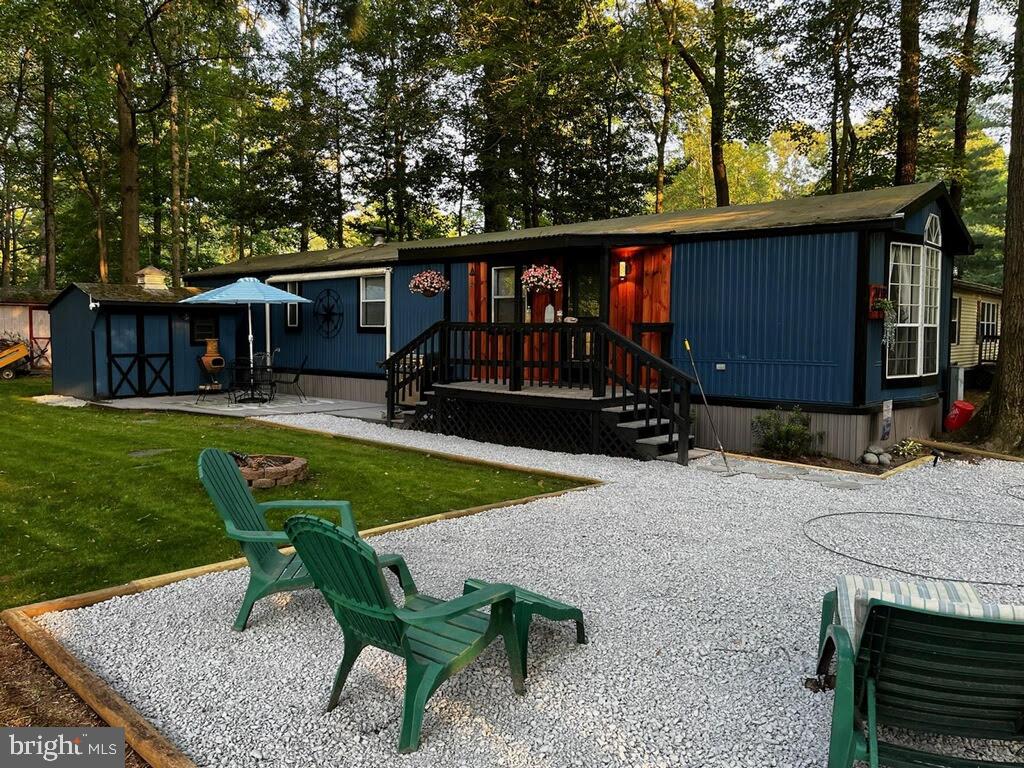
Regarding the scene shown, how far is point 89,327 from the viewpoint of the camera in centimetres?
1274

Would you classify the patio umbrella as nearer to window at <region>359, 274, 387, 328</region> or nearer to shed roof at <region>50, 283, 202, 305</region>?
shed roof at <region>50, 283, 202, 305</region>

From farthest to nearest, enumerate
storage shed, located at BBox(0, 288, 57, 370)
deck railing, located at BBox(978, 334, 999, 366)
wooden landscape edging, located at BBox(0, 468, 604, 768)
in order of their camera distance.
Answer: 1. storage shed, located at BBox(0, 288, 57, 370)
2. deck railing, located at BBox(978, 334, 999, 366)
3. wooden landscape edging, located at BBox(0, 468, 604, 768)

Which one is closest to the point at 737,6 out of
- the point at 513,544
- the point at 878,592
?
the point at 513,544

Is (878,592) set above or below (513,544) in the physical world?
above

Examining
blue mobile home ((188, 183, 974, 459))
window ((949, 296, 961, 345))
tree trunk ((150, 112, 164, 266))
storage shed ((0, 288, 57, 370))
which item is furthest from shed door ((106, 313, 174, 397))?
window ((949, 296, 961, 345))

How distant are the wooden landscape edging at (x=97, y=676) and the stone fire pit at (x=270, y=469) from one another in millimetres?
1679

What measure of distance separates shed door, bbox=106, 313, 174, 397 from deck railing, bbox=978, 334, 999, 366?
17.3 meters

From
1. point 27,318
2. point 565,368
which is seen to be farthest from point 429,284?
point 27,318

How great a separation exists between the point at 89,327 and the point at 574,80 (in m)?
12.7

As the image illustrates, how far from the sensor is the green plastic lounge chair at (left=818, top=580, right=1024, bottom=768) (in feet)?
6.12

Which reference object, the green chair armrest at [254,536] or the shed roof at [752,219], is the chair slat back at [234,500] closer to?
A: the green chair armrest at [254,536]

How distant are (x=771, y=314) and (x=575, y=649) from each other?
6.35 m

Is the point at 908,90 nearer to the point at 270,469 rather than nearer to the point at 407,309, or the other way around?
the point at 407,309

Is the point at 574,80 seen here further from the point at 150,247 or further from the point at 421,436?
the point at 150,247
